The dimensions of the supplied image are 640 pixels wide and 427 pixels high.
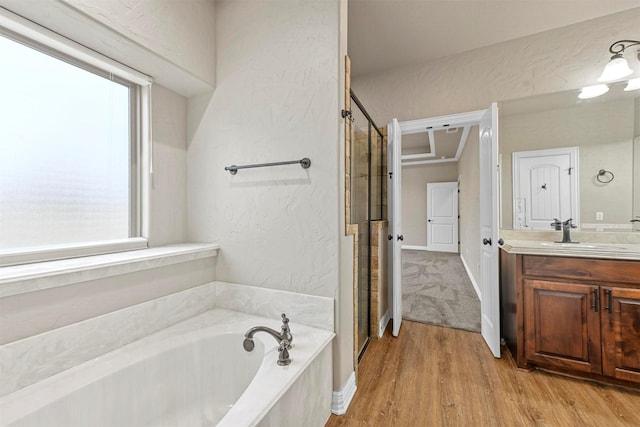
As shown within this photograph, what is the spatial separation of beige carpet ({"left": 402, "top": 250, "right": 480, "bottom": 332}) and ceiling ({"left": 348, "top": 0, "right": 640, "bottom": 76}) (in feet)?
8.77

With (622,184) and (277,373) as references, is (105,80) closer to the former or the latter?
(277,373)

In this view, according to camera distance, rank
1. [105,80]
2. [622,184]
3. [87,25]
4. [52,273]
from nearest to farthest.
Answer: [52,273]
[87,25]
[105,80]
[622,184]

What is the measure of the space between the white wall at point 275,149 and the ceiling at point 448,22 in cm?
76

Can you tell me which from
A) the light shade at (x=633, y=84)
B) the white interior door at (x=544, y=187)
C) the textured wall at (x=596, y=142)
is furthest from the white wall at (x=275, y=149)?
the light shade at (x=633, y=84)

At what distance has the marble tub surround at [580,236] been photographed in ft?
6.61

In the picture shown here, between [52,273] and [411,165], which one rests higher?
[411,165]

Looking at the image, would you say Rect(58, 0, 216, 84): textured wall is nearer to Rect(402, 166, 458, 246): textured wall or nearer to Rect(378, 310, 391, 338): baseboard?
Rect(378, 310, 391, 338): baseboard

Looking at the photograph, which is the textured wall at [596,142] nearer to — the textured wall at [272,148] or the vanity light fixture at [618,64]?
the vanity light fixture at [618,64]

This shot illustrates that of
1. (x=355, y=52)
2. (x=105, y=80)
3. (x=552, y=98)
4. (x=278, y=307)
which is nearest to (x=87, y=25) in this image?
(x=105, y=80)

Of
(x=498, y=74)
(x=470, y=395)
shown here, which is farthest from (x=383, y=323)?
(x=498, y=74)

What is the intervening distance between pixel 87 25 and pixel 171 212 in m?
1.08

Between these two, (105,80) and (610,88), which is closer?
(105,80)

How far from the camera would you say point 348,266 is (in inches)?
64.2

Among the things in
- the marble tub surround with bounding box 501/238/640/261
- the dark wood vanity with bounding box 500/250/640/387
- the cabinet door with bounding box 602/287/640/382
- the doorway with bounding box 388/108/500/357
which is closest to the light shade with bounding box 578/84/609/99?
the doorway with bounding box 388/108/500/357
